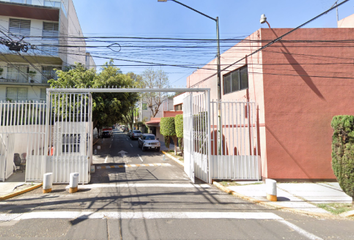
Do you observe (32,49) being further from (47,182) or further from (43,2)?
(47,182)

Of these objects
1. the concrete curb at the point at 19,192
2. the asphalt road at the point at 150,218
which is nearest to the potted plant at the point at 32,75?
the concrete curb at the point at 19,192

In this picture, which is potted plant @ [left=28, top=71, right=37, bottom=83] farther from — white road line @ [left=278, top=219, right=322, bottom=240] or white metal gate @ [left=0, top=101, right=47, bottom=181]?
white road line @ [left=278, top=219, right=322, bottom=240]

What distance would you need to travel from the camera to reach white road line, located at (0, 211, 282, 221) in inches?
191

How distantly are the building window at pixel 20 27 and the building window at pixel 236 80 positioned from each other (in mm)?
21669

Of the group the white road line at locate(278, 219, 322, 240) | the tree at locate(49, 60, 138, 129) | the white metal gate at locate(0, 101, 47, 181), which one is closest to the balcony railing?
the tree at locate(49, 60, 138, 129)

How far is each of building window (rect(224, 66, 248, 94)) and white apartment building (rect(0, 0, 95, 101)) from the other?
16.8 metres

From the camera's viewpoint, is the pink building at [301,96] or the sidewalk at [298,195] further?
the pink building at [301,96]

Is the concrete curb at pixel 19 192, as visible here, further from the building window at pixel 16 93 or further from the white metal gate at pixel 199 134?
the building window at pixel 16 93

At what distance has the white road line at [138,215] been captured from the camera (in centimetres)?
486

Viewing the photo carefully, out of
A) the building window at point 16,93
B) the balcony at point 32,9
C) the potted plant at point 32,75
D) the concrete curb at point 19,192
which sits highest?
the balcony at point 32,9

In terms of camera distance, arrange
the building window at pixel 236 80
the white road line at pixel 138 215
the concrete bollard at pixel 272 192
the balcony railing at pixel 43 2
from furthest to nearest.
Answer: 1. the balcony railing at pixel 43 2
2. the building window at pixel 236 80
3. the concrete bollard at pixel 272 192
4. the white road line at pixel 138 215

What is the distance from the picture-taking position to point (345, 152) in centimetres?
558

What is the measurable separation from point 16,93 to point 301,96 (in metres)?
26.0

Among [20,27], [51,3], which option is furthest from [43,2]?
[20,27]
